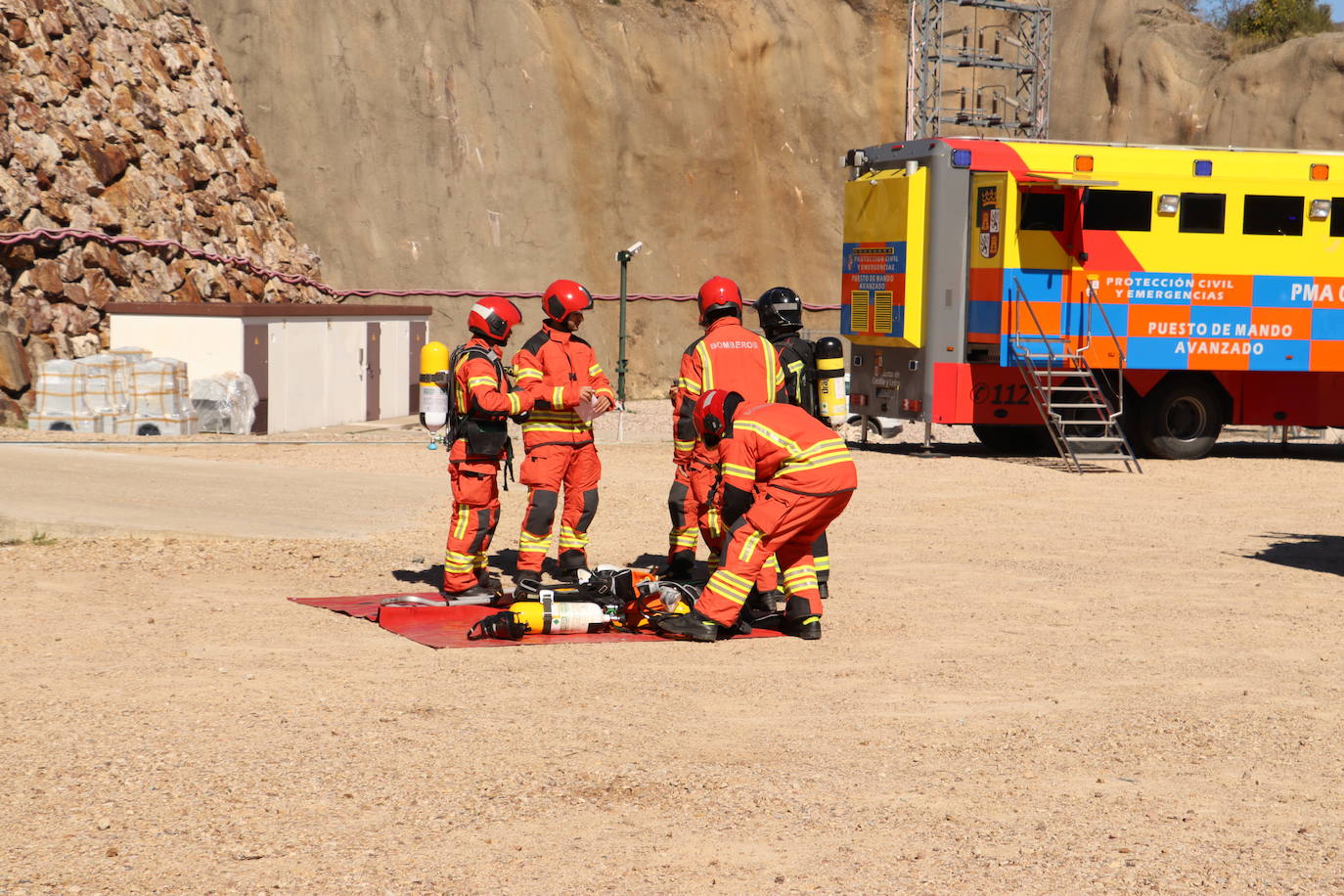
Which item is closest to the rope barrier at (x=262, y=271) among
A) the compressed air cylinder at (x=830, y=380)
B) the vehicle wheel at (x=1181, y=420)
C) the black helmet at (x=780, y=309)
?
the vehicle wheel at (x=1181, y=420)

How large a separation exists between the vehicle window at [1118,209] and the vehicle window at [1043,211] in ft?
1.05

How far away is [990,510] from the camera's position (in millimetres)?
14266

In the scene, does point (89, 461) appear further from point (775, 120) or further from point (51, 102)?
point (775, 120)

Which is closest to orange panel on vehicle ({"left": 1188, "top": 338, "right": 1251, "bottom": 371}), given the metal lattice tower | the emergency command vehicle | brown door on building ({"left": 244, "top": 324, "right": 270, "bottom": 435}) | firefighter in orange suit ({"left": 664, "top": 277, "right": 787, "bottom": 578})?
the emergency command vehicle

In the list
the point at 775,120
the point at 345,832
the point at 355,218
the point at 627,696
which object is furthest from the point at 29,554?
the point at 775,120

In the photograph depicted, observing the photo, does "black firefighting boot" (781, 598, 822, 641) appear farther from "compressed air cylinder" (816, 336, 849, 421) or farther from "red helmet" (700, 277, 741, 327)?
"red helmet" (700, 277, 741, 327)

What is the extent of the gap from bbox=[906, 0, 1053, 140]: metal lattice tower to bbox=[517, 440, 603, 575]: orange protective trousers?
21.4m

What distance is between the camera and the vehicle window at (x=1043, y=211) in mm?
18500

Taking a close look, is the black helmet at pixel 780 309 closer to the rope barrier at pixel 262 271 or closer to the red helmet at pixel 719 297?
the red helmet at pixel 719 297

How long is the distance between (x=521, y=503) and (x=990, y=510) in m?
4.24

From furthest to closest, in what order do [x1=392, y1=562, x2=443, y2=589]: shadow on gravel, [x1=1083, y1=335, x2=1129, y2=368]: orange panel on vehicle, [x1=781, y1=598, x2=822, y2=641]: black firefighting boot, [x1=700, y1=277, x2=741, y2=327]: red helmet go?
[x1=1083, y1=335, x2=1129, y2=368]: orange panel on vehicle
[x1=392, y1=562, x2=443, y2=589]: shadow on gravel
[x1=700, y1=277, x2=741, y2=327]: red helmet
[x1=781, y1=598, x2=822, y2=641]: black firefighting boot

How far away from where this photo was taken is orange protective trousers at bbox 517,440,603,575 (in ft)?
30.8

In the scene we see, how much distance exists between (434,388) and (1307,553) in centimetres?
686

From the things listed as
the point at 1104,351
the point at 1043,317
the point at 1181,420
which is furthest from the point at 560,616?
the point at 1181,420
